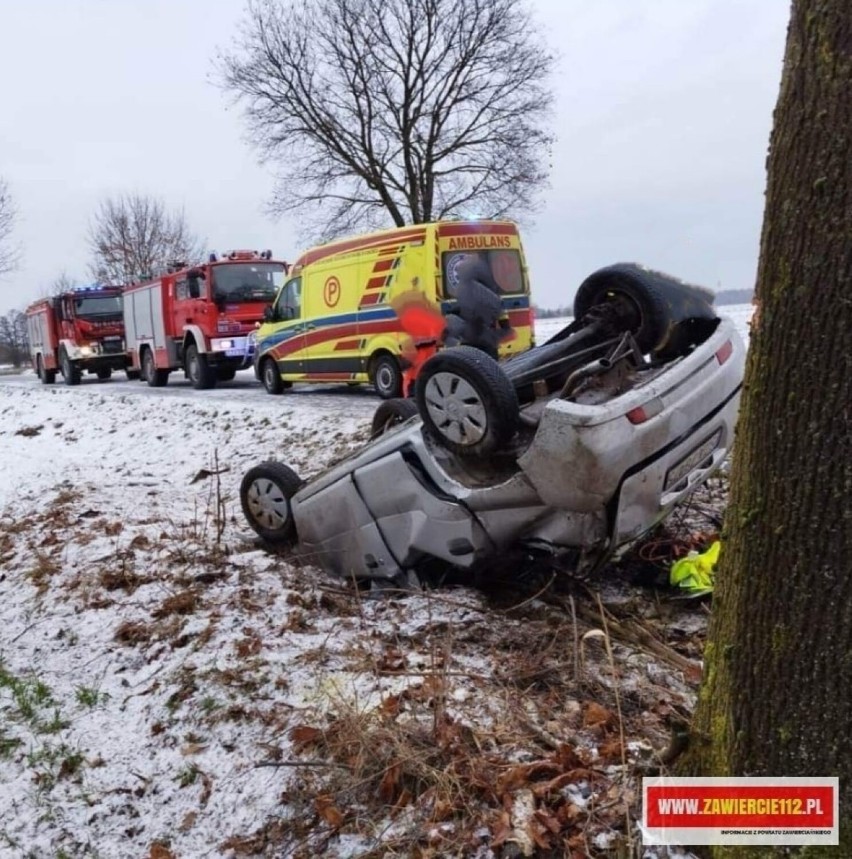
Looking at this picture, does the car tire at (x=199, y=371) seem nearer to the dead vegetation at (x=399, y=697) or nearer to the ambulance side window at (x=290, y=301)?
the ambulance side window at (x=290, y=301)

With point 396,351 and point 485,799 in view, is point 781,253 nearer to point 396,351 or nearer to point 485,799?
point 485,799

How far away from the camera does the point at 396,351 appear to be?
1103 centimetres

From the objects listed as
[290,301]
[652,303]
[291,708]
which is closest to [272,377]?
[290,301]

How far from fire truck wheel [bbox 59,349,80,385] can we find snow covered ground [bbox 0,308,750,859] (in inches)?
662

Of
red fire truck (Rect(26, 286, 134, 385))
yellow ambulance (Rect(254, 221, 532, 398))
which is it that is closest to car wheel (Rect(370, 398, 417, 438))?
yellow ambulance (Rect(254, 221, 532, 398))

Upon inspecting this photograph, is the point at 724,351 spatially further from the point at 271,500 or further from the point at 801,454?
the point at 271,500

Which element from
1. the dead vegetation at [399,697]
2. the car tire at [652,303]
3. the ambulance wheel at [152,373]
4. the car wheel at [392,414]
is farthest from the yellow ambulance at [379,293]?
the dead vegetation at [399,697]

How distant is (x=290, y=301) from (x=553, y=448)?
34.0ft

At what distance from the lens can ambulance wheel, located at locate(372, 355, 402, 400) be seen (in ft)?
36.3

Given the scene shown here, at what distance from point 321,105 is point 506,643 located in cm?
2359

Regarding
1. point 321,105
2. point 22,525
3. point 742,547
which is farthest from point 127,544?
point 321,105

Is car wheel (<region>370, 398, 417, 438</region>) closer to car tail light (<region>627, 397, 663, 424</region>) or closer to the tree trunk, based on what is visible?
car tail light (<region>627, 397, 663, 424</region>)

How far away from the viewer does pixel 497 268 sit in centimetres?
1078

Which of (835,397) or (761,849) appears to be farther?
(761,849)
